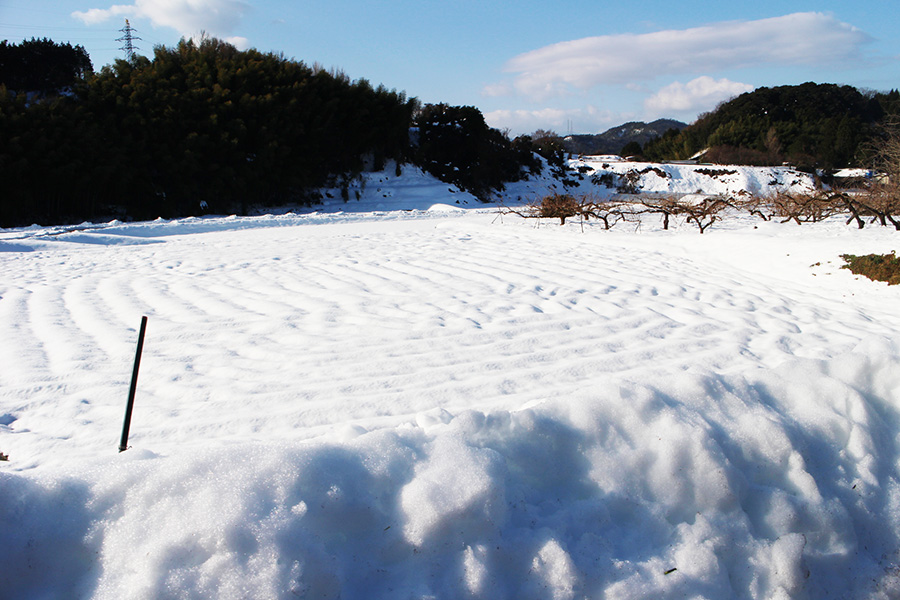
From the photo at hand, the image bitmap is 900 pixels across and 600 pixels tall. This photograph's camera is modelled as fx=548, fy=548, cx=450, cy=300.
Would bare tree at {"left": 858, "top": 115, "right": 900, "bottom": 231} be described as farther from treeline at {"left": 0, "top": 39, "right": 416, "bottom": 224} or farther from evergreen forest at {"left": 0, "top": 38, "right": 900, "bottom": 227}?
treeline at {"left": 0, "top": 39, "right": 416, "bottom": 224}

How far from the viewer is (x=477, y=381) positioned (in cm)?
284

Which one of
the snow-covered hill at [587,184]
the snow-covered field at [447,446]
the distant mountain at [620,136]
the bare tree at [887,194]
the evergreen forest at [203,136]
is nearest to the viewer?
the snow-covered field at [447,446]

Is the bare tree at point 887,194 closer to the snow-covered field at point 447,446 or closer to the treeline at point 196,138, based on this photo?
Answer: the snow-covered field at point 447,446

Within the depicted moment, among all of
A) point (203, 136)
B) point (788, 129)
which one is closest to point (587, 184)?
point (203, 136)

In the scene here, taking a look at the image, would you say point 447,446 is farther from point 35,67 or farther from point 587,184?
point 587,184

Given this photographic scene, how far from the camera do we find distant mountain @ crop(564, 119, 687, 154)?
50.1 meters

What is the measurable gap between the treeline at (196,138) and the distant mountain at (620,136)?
31579mm

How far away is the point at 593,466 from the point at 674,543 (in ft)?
1.16

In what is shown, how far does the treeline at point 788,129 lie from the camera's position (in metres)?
28.2

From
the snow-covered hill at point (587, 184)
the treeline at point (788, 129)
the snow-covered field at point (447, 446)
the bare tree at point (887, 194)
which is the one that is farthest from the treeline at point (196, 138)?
the treeline at point (788, 129)

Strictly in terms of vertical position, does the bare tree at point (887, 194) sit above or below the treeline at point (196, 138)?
below

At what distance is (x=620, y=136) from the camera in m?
63.9

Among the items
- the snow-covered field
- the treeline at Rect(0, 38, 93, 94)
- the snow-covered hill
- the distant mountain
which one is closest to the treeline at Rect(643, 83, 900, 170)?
the snow-covered hill

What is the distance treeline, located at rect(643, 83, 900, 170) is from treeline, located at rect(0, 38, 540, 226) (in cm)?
1767
